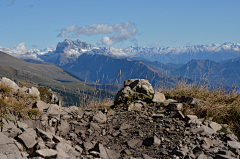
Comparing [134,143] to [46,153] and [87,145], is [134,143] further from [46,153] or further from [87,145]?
[46,153]

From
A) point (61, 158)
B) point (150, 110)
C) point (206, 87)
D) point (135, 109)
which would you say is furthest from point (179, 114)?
point (61, 158)

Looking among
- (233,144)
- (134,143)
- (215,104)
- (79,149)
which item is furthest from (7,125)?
(215,104)

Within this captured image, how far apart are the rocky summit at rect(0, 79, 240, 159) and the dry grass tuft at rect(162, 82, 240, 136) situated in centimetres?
57

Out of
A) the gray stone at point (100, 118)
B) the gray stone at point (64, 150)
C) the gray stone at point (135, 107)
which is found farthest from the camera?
the gray stone at point (135, 107)

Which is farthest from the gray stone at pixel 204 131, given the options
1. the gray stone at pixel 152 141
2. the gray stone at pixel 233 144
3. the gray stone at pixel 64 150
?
the gray stone at pixel 64 150

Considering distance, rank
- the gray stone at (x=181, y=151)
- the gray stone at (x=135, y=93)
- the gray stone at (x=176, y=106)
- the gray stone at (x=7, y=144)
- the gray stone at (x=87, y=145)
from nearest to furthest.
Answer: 1. the gray stone at (x=7, y=144)
2. the gray stone at (x=181, y=151)
3. the gray stone at (x=87, y=145)
4. the gray stone at (x=176, y=106)
5. the gray stone at (x=135, y=93)

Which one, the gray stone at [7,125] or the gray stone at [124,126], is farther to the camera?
A: the gray stone at [124,126]

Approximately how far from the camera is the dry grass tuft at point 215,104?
8086mm

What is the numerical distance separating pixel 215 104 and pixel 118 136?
15.7ft

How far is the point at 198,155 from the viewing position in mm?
5469

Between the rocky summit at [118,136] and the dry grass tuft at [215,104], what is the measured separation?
22.3 inches

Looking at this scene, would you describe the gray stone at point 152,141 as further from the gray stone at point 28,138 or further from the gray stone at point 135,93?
the gray stone at point 135,93

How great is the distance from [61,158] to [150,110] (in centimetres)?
Result: 544

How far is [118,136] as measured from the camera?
7.09m
